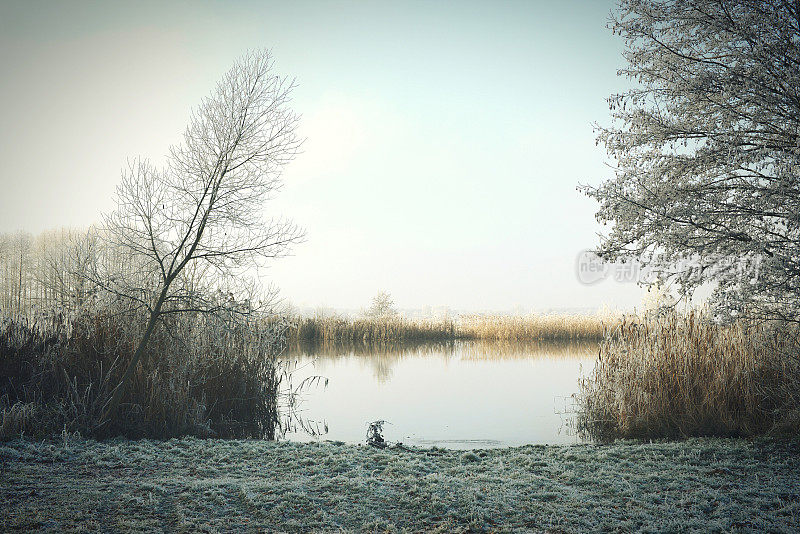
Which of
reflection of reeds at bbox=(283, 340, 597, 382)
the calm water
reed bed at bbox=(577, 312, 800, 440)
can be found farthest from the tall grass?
reflection of reeds at bbox=(283, 340, 597, 382)

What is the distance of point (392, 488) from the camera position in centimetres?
445

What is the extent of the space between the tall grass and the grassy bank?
15.7 meters

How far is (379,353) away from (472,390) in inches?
345

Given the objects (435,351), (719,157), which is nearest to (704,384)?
(719,157)

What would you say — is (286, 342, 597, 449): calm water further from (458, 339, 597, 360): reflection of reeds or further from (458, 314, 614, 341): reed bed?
(458, 314, 614, 341): reed bed

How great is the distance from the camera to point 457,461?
5.68 m

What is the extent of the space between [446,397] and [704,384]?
5568mm

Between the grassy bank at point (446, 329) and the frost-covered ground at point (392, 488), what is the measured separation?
18926mm

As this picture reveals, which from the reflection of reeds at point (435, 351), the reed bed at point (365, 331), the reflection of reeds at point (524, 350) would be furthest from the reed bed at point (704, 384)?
the reed bed at point (365, 331)

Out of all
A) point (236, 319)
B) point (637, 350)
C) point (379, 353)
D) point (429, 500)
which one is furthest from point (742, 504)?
point (379, 353)

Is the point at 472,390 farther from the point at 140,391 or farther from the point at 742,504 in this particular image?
the point at 742,504

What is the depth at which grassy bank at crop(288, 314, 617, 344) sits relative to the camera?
25250 mm

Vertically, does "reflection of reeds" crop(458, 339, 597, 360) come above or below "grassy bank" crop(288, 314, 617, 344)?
below

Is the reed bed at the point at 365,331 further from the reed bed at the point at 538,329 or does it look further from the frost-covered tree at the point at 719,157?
the frost-covered tree at the point at 719,157
